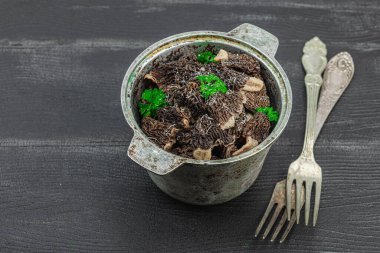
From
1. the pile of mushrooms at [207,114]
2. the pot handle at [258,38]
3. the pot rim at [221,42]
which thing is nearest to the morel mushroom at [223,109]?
the pile of mushrooms at [207,114]

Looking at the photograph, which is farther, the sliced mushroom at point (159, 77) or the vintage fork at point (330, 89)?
the vintage fork at point (330, 89)

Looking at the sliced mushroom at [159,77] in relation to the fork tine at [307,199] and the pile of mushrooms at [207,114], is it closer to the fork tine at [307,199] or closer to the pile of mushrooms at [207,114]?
the pile of mushrooms at [207,114]

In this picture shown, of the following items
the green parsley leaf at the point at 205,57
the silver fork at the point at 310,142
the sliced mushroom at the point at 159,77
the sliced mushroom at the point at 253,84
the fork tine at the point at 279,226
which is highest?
the green parsley leaf at the point at 205,57

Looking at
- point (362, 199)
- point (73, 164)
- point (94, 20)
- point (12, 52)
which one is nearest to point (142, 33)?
point (94, 20)

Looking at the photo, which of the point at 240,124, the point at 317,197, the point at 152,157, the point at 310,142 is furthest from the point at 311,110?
the point at 152,157

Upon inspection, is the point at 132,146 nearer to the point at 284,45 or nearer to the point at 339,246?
the point at 339,246

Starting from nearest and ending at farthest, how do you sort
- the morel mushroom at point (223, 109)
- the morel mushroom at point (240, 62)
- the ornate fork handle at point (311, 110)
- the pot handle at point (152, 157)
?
the pot handle at point (152, 157) < the morel mushroom at point (223, 109) < the morel mushroom at point (240, 62) < the ornate fork handle at point (311, 110)

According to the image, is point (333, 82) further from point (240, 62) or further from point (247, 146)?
point (247, 146)
